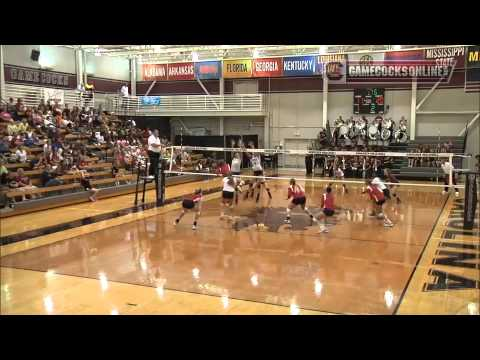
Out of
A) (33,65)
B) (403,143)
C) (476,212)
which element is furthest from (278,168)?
(476,212)

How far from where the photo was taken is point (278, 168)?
26.0 metres

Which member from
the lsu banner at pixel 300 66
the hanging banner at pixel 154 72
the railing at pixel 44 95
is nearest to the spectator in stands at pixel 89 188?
the railing at pixel 44 95

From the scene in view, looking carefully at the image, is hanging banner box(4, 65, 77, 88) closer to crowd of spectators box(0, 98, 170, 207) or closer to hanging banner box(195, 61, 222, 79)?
crowd of spectators box(0, 98, 170, 207)

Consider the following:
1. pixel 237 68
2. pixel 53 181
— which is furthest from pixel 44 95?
pixel 237 68

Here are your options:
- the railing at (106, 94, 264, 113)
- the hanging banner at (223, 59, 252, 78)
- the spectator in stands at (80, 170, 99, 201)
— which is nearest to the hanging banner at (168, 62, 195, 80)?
the railing at (106, 94, 264, 113)

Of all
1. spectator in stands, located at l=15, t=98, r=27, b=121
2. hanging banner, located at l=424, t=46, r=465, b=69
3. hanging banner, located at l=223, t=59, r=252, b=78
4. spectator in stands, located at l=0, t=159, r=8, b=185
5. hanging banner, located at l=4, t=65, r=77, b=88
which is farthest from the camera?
hanging banner, located at l=223, t=59, r=252, b=78

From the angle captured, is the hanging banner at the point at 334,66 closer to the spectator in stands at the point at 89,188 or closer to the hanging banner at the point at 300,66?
the hanging banner at the point at 300,66

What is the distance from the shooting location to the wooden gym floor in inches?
237

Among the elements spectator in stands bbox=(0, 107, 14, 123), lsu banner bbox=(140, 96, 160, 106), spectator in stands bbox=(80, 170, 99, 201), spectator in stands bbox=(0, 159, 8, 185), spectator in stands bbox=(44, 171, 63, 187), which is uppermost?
lsu banner bbox=(140, 96, 160, 106)

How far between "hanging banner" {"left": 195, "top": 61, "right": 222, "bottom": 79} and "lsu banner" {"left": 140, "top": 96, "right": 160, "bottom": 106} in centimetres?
285

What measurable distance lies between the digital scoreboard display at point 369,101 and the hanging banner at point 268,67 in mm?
4653

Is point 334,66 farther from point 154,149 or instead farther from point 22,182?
point 22,182
